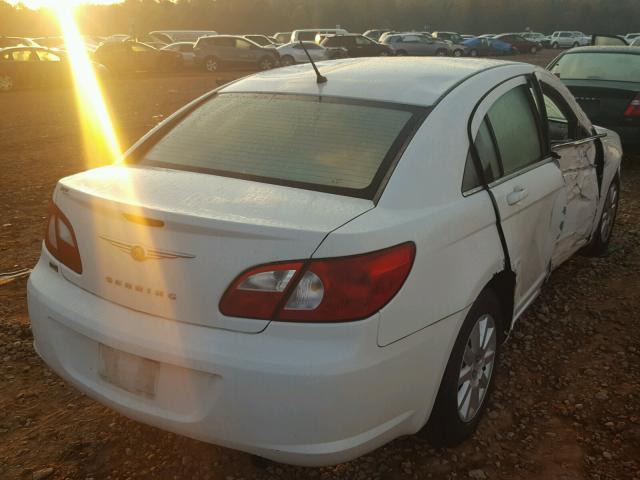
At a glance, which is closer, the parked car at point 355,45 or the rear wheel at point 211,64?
the rear wheel at point 211,64

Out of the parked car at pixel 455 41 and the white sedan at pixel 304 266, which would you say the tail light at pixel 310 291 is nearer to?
the white sedan at pixel 304 266

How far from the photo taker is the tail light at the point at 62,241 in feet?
8.01

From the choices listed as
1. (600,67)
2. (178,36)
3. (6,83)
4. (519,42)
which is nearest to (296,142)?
(600,67)

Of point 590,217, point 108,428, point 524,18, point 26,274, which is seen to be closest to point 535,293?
point 590,217

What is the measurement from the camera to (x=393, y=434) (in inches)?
89.0

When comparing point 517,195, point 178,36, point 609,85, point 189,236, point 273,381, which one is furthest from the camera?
point 178,36

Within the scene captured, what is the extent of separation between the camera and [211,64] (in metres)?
28.8

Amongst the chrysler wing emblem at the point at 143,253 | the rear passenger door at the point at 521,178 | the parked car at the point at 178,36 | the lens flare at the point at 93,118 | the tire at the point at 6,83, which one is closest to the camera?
the chrysler wing emblem at the point at 143,253

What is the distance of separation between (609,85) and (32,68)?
1809 cm

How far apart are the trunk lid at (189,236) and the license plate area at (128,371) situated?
174 mm

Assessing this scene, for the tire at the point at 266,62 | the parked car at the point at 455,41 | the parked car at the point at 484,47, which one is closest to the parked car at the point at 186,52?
the tire at the point at 266,62

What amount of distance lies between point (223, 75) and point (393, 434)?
2633 centimetres

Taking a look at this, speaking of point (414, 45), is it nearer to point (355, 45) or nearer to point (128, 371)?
point (355, 45)

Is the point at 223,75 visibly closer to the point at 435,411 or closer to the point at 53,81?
the point at 53,81
